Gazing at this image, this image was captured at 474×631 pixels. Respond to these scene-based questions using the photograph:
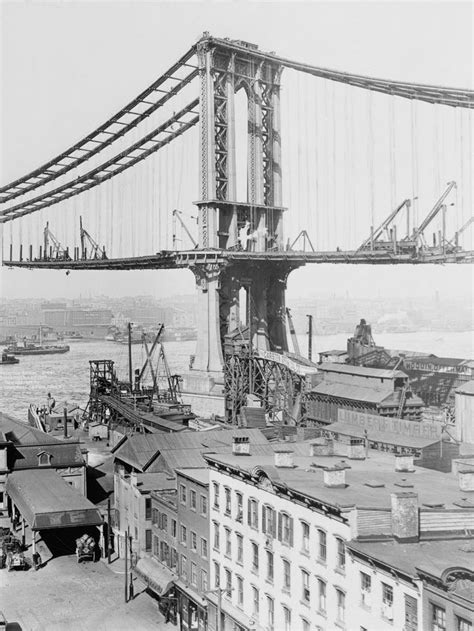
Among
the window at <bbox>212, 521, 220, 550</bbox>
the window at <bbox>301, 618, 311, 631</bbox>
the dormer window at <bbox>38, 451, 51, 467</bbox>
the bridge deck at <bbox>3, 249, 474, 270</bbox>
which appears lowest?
the window at <bbox>301, 618, 311, 631</bbox>

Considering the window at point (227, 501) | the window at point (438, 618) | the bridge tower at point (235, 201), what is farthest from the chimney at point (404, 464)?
the bridge tower at point (235, 201)

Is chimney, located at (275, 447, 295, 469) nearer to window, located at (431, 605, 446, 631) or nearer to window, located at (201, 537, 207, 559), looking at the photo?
window, located at (201, 537, 207, 559)

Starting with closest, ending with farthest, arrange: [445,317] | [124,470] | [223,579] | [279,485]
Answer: [279,485], [223,579], [124,470], [445,317]

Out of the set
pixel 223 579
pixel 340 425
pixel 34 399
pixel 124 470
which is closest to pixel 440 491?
pixel 223 579

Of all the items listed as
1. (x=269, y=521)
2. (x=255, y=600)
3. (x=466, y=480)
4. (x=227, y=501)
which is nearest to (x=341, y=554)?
(x=269, y=521)

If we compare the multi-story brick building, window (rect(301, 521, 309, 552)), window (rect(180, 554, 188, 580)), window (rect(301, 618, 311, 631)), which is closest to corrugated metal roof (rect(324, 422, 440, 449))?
the multi-story brick building

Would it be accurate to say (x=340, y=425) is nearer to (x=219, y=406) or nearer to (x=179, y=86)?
(x=219, y=406)

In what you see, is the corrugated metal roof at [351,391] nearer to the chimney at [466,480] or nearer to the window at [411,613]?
the chimney at [466,480]
